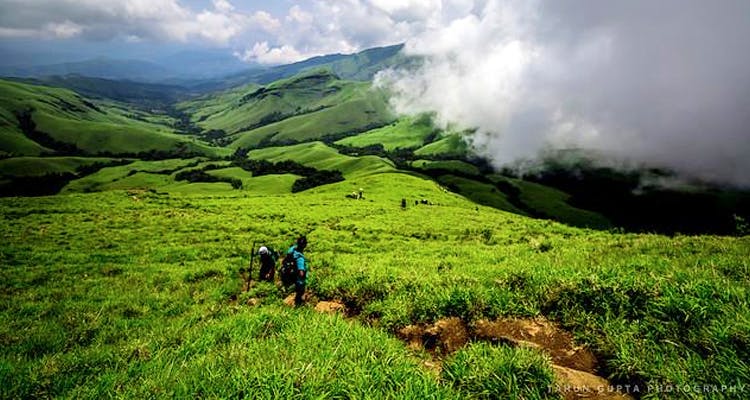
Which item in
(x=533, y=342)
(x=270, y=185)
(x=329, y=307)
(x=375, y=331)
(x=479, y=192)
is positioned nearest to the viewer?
(x=533, y=342)

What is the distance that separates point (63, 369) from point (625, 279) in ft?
36.7

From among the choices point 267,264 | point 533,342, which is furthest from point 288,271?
point 533,342

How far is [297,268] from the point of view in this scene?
512 inches

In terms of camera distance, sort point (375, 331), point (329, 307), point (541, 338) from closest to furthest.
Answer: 1. point (541, 338)
2. point (375, 331)
3. point (329, 307)

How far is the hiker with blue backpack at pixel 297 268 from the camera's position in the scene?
12.6 m

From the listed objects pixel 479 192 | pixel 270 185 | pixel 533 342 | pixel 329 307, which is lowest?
pixel 270 185

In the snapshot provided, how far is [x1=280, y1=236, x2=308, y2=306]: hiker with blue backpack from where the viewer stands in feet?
41.4

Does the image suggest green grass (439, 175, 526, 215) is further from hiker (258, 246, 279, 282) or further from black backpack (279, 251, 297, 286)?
black backpack (279, 251, 297, 286)

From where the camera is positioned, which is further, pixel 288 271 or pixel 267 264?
pixel 267 264

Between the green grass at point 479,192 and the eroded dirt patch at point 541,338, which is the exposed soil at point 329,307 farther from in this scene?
the green grass at point 479,192

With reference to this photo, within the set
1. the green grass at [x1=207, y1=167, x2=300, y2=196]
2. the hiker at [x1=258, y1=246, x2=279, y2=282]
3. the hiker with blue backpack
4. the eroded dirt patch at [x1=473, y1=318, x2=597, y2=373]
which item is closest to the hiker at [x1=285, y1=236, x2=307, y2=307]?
the hiker with blue backpack

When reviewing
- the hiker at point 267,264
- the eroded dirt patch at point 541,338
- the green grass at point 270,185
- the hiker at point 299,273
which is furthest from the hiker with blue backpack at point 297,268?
the green grass at point 270,185

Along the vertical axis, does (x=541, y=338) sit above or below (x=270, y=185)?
above

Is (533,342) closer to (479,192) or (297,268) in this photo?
(297,268)
